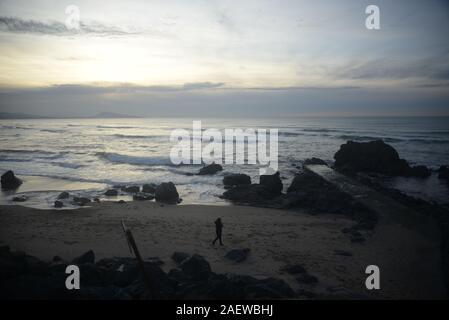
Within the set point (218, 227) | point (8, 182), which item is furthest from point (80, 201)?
point (218, 227)

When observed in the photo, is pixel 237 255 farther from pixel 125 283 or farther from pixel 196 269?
pixel 125 283

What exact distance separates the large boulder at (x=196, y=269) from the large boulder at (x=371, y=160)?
24.5m

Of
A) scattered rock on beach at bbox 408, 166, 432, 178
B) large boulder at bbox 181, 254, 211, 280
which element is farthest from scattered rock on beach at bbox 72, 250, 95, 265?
scattered rock on beach at bbox 408, 166, 432, 178

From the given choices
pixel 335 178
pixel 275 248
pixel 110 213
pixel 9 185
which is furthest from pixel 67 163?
pixel 275 248

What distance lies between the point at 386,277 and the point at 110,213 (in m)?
13.4

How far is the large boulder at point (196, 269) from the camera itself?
8984mm

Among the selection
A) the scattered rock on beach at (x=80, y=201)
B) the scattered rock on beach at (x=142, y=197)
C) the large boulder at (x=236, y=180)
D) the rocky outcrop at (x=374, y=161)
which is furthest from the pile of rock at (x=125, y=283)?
the rocky outcrop at (x=374, y=161)

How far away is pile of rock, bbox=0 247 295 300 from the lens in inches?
287

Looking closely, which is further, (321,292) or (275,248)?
(275,248)

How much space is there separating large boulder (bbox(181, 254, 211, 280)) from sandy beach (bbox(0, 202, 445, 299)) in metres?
1.26

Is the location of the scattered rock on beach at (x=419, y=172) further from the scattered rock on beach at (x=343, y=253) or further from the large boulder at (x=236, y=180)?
the scattered rock on beach at (x=343, y=253)

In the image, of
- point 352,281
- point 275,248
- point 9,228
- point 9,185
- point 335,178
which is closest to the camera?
point 352,281

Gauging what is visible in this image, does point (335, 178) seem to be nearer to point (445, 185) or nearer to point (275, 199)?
point (275, 199)

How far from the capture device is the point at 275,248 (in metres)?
12.6
